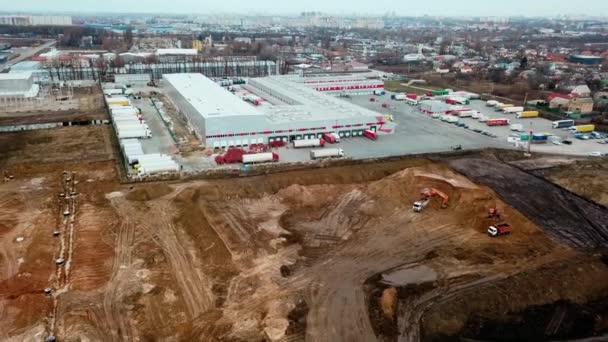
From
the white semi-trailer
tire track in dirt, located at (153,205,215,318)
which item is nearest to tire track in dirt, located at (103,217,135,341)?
tire track in dirt, located at (153,205,215,318)

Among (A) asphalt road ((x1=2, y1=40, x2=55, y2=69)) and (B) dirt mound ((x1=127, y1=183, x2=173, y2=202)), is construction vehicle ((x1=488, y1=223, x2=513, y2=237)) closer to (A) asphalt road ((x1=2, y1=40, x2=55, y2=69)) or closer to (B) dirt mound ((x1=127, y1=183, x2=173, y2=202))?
(B) dirt mound ((x1=127, y1=183, x2=173, y2=202))

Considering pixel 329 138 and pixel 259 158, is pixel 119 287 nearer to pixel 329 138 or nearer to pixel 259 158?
pixel 259 158

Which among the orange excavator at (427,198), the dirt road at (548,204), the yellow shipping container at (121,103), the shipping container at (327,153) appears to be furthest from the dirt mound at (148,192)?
the yellow shipping container at (121,103)

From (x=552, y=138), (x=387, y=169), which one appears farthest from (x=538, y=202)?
(x=552, y=138)

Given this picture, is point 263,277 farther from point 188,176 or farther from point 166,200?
point 188,176

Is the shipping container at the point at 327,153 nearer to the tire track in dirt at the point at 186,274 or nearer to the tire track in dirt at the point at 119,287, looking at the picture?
the tire track in dirt at the point at 186,274
